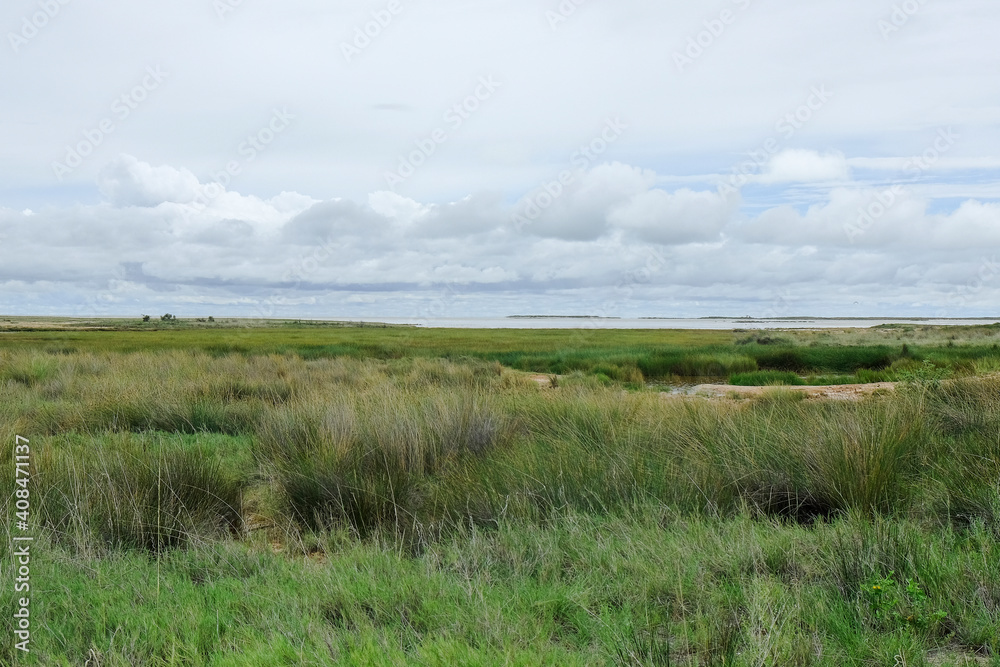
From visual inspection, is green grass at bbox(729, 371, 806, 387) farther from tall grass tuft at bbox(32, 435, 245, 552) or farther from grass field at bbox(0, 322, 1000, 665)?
tall grass tuft at bbox(32, 435, 245, 552)

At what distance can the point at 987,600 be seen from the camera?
140 inches

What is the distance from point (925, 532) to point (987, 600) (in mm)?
1312

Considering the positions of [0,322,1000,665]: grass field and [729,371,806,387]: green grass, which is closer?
[0,322,1000,665]: grass field

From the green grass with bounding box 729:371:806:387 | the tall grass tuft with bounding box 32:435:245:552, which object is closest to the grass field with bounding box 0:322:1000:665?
the tall grass tuft with bounding box 32:435:245:552

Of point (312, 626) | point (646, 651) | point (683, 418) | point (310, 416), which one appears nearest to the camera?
point (646, 651)

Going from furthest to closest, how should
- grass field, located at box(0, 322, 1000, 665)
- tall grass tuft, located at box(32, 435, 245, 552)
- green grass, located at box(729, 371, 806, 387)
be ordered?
green grass, located at box(729, 371, 806, 387) → tall grass tuft, located at box(32, 435, 245, 552) → grass field, located at box(0, 322, 1000, 665)

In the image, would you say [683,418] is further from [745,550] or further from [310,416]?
[310,416]

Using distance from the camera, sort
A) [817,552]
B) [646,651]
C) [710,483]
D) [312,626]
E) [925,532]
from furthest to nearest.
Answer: [710,483] < [925,532] < [817,552] < [312,626] < [646,651]

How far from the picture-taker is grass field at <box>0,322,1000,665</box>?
3.35m

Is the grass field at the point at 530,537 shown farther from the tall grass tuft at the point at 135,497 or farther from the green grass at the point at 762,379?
the green grass at the point at 762,379

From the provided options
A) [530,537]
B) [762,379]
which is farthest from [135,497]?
[762,379]

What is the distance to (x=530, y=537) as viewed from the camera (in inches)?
191

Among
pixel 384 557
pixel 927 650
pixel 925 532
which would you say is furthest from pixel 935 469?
pixel 384 557

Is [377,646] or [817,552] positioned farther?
[817,552]
